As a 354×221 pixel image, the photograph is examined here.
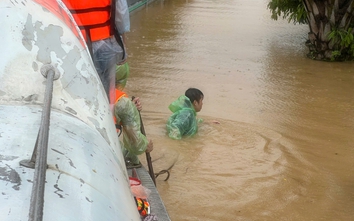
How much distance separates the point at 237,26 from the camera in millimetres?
13461

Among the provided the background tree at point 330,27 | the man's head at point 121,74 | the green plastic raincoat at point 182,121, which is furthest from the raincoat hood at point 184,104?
the background tree at point 330,27

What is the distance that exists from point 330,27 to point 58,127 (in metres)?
9.26

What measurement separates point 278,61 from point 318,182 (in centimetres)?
522

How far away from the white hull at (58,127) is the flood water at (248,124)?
7.92 feet

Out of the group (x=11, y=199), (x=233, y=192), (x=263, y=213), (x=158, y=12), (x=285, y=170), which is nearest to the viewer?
(x=11, y=199)

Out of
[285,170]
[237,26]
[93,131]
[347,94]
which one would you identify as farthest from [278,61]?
[93,131]

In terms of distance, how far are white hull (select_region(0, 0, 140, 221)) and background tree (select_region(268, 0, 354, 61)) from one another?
837 cm

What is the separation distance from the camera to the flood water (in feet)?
16.0

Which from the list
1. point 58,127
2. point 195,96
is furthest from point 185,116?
point 58,127

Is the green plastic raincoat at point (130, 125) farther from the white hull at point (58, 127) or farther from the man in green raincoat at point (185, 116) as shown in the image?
the man in green raincoat at point (185, 116)

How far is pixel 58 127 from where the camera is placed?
1.92 m

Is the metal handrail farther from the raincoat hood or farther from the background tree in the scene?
the background tree

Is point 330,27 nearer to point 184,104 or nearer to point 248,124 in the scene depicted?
point 248,124

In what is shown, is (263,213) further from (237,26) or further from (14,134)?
(237,26)
